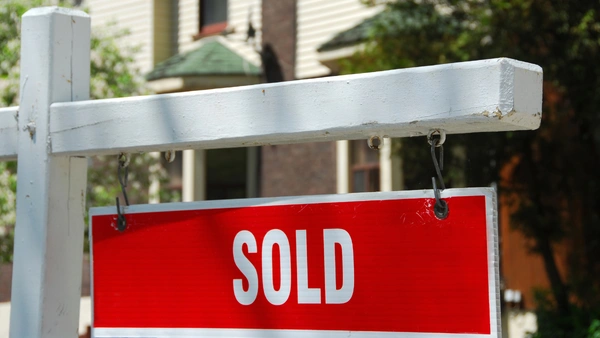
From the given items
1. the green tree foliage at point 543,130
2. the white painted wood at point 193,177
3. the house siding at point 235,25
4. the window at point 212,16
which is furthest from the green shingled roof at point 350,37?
the white painted wood at point 193,177

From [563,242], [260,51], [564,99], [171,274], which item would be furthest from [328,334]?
[260,51]

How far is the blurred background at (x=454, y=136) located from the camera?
8.36 meters

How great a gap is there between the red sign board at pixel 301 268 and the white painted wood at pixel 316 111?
15 centimetres

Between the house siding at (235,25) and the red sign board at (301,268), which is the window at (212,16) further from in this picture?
the red sign board at (301,268)

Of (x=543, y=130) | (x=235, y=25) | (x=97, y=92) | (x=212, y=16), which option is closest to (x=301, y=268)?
(x=543, y=130)

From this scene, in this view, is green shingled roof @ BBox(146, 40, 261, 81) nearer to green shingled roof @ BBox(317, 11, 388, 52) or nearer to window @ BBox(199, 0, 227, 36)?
window @ BBox(199, 0, 227, 36)

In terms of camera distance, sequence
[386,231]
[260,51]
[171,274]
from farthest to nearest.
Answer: [260,51]
[171,274]
[386,231]

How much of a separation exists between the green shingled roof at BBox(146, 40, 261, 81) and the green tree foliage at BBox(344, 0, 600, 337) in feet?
13.3

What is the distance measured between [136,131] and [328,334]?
691 mm

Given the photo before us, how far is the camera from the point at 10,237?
1006 centimetres

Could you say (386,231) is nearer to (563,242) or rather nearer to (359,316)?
(359,316)

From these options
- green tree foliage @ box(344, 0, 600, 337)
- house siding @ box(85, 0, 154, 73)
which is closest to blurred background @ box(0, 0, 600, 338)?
green tree foliage @ box(344, 0, 600, 337)

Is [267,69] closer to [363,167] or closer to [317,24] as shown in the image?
[317,24]

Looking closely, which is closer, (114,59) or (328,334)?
(328,334)
